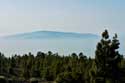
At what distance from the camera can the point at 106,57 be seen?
3334 centimetres

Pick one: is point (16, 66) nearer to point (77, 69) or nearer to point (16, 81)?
point (16, 81)

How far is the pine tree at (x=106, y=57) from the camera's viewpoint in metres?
33.2

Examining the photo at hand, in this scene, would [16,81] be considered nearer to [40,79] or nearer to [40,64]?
[40,79]

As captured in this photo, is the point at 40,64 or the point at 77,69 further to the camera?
the point at 40,64

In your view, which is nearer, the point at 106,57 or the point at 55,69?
the point at 106,57

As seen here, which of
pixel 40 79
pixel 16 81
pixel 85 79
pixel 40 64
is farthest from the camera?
pixel 40 64

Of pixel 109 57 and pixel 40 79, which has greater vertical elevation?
pixel 109 57

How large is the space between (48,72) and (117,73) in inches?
499

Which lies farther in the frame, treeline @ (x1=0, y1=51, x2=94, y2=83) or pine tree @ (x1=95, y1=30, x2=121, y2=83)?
treeline @ (x1=0, y1=51, x2=94, y2=83)

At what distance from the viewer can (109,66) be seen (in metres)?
33.7

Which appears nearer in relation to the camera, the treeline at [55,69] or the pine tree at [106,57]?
the pine tree at [106,57]

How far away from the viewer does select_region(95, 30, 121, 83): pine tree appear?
1305 inches

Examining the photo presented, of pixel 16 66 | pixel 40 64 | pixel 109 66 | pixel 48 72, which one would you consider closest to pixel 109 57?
pixel 109 66

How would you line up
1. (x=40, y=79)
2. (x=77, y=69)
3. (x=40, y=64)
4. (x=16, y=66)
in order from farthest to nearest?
1. (x=16, y=66)
2. (x=40, y=64)
3. (x=40, y=79)
4. (x=77, y=69)
